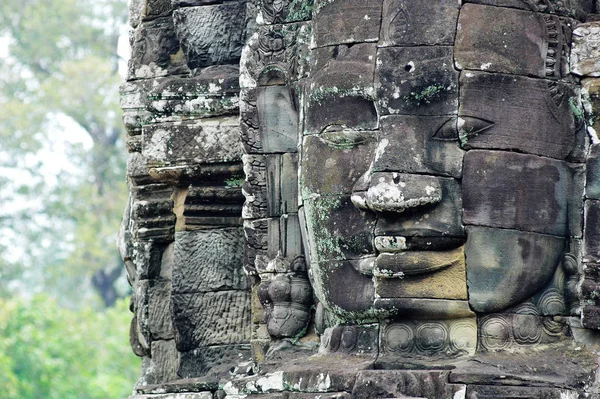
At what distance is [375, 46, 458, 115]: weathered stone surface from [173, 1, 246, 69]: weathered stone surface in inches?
86.5

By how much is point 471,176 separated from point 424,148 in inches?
11.7

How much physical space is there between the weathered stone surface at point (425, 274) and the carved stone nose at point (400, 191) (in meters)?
0.27

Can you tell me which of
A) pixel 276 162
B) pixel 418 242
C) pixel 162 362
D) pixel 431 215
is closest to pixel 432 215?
pixel 431 215

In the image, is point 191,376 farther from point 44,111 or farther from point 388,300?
point 44,111

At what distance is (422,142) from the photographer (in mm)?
10289

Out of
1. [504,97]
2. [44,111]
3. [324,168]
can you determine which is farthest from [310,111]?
A: [44,111]

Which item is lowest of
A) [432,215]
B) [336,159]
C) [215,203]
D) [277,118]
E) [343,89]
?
[432,215]

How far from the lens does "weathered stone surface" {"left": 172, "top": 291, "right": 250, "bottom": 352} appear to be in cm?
1227

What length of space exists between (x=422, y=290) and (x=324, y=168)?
95 centimetres

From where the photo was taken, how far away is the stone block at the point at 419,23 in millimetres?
10281

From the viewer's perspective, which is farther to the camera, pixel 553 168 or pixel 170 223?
pixel 170 223

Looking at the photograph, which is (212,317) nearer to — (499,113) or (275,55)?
(275,55)

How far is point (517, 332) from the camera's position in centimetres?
1024

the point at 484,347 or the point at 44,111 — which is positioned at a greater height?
A: the point at 44,111
